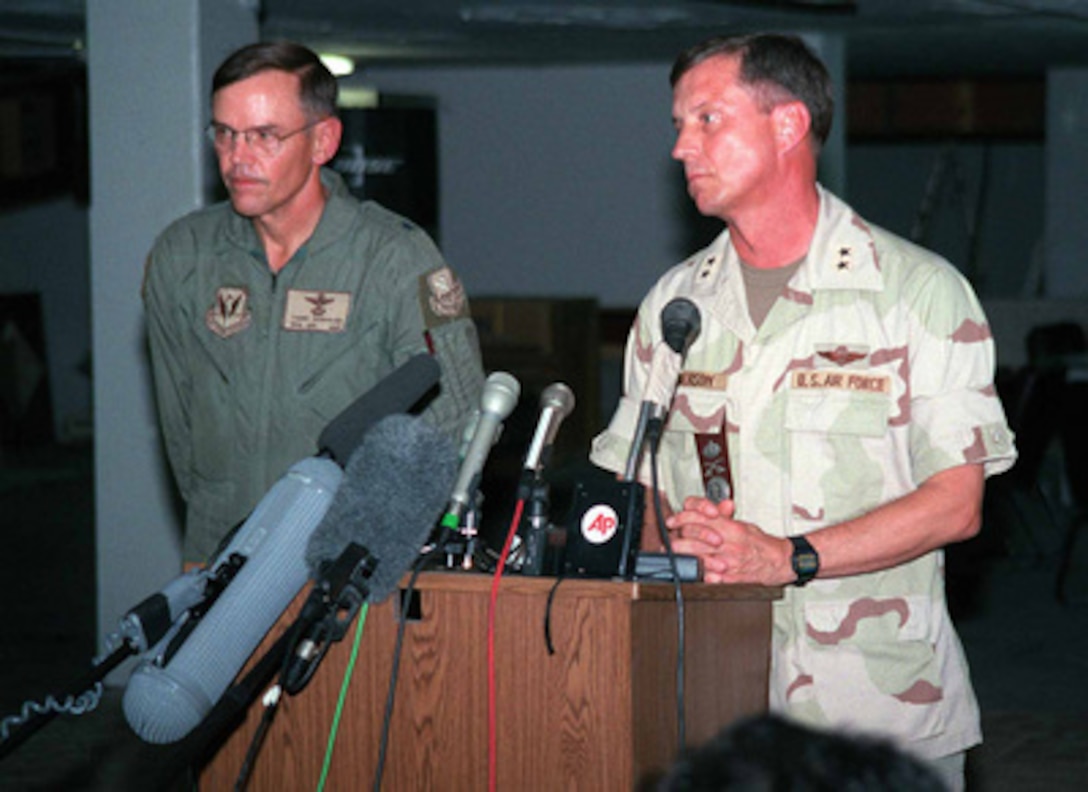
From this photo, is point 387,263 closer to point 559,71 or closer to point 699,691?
point 699,691

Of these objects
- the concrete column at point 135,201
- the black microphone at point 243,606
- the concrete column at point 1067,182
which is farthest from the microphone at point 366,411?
the concrete column at point 1067,182

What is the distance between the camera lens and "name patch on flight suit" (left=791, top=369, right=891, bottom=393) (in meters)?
2.74

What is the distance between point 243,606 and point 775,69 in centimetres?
123

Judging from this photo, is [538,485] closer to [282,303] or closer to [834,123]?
[282,303]

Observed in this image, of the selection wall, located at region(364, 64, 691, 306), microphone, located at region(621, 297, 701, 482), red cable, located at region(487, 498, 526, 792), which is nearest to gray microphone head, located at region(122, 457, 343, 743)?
red cable, located at region(487, 498, 526, 792)

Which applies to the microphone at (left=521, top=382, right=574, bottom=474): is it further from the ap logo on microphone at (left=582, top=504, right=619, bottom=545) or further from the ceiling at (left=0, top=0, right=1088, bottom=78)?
the ceiling at (left=0, top=0, right=1088, bottom=78)

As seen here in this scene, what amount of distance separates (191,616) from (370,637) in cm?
35

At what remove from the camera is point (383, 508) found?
2246 millimetres

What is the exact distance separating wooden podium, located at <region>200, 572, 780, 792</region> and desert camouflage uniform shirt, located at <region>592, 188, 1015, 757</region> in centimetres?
24

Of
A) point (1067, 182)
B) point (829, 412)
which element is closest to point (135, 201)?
point (829, 412)

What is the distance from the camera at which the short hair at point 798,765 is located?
124 cm

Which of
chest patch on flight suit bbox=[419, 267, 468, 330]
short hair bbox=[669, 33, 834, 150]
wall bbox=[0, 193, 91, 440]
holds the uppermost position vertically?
short hair bbox=[669, 33, 834, 150]

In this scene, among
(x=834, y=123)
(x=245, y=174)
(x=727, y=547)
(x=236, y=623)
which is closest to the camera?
(x=236, y=623)

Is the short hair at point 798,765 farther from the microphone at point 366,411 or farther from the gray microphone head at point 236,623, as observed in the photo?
the microphone at point 366,411
